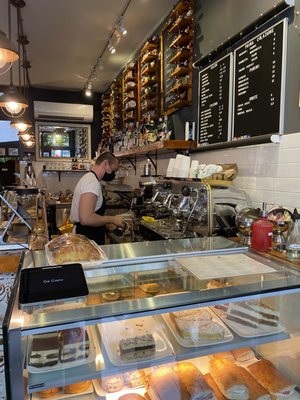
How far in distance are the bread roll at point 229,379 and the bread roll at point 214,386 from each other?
0.01m

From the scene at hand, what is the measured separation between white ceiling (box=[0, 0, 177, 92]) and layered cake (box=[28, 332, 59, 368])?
3787mm

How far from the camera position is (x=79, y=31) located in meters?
4.43

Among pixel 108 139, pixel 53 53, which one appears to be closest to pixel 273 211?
pixel 53 53

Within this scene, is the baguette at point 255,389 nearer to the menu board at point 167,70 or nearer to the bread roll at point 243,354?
the bread roll at point 243,354

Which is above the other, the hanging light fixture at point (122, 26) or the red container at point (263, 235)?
the hanging light fixture at point (122, 26)

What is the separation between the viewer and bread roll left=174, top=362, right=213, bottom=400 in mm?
1233

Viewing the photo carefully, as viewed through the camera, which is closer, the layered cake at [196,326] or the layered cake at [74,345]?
the layered cake at [74,345]

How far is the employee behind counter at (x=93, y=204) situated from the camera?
282 centimetres

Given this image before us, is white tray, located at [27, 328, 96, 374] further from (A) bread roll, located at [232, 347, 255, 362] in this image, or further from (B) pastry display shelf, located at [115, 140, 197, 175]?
(B) pastry display shelf, located at [115, 140, 197, 175]

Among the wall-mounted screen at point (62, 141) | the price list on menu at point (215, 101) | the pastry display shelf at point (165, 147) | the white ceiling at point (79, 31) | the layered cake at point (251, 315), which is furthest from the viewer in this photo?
the wall-mounted screen at point (62, 141)

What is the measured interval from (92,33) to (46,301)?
4460 millimetres

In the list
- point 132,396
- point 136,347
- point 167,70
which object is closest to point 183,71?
point 167,70

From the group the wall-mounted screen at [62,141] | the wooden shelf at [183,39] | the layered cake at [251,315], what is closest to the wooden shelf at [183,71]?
the wooden shelf at [183,39]

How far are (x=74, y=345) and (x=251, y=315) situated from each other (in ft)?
2.45
